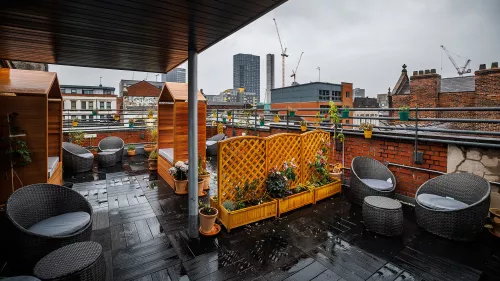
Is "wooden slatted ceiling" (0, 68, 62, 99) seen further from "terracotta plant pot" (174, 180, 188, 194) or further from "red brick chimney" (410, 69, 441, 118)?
"red brick chimney" (410, 69, 441, 118)

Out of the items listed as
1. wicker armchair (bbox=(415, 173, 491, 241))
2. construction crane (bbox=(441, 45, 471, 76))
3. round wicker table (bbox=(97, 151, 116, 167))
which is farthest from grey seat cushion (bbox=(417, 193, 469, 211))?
construction crane (bbox=(441, 45, 471, 76))

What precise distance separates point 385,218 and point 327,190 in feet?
4.99

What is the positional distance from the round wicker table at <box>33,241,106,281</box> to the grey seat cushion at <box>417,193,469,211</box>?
A: 417 centimetres

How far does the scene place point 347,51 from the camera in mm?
45438

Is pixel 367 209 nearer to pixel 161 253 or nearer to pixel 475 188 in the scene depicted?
pixel 475 188

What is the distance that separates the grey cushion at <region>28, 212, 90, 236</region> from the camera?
2527 mm

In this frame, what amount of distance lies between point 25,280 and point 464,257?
431 centimetres

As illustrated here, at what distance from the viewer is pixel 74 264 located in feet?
6.33

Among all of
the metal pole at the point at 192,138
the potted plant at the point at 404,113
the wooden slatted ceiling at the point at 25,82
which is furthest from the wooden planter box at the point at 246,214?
the wooden slatted ceiling at the point at 25,82

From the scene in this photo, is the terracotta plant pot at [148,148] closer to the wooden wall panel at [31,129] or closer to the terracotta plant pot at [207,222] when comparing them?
the wooden wall panel at [31,129]

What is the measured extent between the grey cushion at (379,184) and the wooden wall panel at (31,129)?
5.63 metres

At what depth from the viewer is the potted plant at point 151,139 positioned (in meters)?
8.63

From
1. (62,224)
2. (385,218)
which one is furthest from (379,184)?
(62,224)

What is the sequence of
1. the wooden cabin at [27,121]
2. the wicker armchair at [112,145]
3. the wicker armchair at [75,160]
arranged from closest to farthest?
1. the wooden cabin at [27,121]
2. the wicker armchair at [75,160]
3. the wicker armchair at [112,145]
